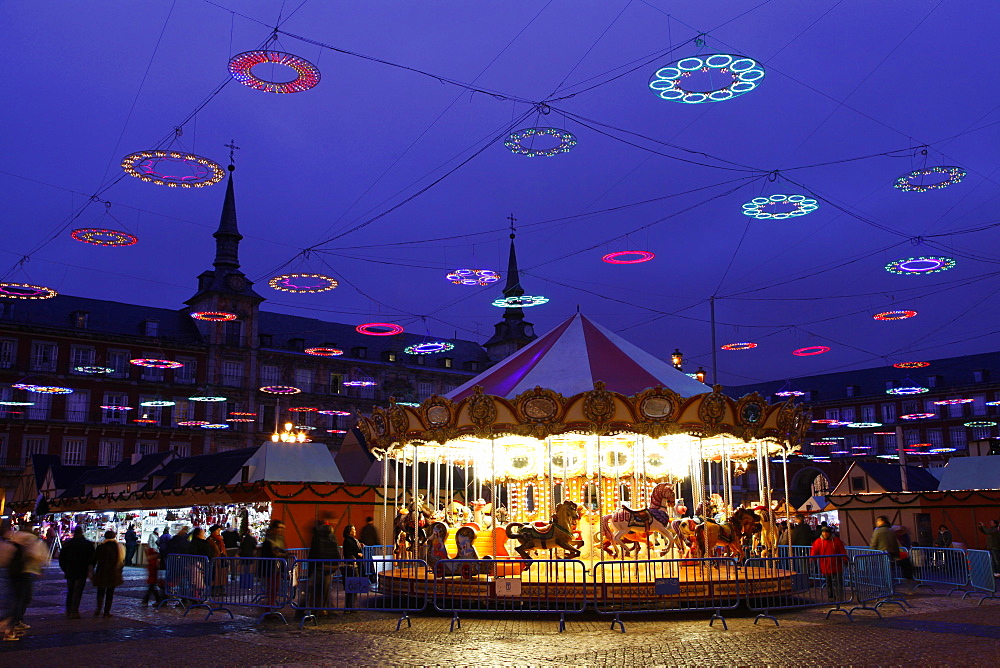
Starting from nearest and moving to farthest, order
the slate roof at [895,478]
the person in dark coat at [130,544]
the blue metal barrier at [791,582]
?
the blue metal barrier at [791,582], the person in dark coat at [130,544], the slate roof at [895,478]

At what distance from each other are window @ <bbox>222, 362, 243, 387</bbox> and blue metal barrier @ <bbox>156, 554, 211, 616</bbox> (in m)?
41.2

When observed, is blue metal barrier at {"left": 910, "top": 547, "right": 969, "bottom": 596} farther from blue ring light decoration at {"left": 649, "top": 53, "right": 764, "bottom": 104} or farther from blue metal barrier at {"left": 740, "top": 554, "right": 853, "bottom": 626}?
blue ring light decoration at {"left": 649, "top": 53, "right": 764, "bottom": 104}

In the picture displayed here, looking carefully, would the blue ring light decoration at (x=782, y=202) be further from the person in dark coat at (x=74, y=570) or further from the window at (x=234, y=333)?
the window at (x=234, y=333)

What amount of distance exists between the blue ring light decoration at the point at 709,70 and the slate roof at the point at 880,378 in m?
51.6

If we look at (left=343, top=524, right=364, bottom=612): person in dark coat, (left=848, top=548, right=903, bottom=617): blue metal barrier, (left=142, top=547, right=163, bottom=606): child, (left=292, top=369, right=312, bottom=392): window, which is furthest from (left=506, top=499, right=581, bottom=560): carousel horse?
(left=292, top=369, right=312, bottom=392): window

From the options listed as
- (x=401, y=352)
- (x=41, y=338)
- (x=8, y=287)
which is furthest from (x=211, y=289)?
(x=8, y=287)

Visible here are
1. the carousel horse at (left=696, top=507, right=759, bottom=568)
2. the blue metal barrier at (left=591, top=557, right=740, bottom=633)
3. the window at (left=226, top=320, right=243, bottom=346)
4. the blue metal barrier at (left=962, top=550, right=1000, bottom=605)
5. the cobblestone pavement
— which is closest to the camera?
the cobblestone pavement

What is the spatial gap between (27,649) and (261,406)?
47.0 m

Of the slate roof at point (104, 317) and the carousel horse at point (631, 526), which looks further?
the slate roof at point (104, 317)

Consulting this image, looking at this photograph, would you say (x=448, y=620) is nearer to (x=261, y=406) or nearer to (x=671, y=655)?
(x=671, y=655)

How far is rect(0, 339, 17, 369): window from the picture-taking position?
157 feet

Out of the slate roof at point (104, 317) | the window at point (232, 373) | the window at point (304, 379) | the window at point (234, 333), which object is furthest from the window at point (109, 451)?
the window at point (304, 379)

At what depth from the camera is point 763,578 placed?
42.7ft

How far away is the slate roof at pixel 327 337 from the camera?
58.7 m
